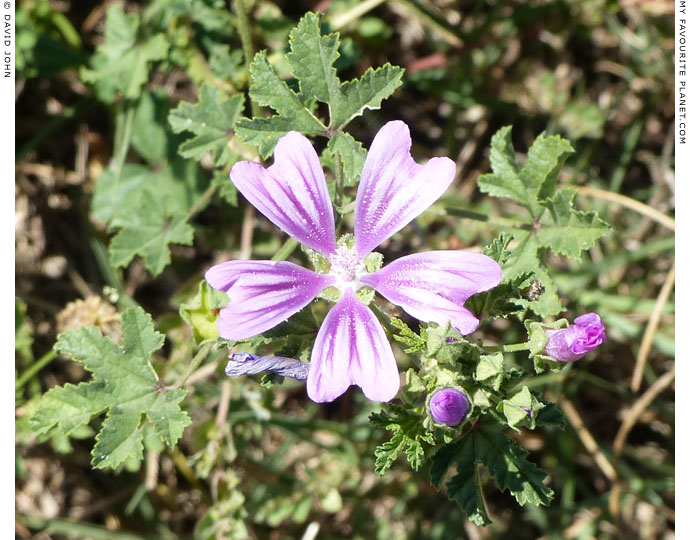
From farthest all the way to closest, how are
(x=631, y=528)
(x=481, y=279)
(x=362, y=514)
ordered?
(x=631, y=528), (x=362, y=514), (x=481, y=279)

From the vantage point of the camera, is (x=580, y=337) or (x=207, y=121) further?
(x=207, y=121)

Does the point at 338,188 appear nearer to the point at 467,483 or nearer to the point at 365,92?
the point at 365,92

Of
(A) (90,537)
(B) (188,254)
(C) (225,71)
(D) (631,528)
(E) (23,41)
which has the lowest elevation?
(D) (631,528)

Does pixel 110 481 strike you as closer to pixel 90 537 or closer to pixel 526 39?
pixel 90 537

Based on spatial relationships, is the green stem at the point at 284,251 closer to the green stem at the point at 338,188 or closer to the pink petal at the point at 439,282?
the green stem at the point at 338,188

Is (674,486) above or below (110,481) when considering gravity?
below

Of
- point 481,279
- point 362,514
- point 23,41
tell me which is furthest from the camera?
point 362,514

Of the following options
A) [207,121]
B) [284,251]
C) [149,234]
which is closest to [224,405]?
[149,234]

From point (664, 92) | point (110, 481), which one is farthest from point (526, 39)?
point (110, 481)
